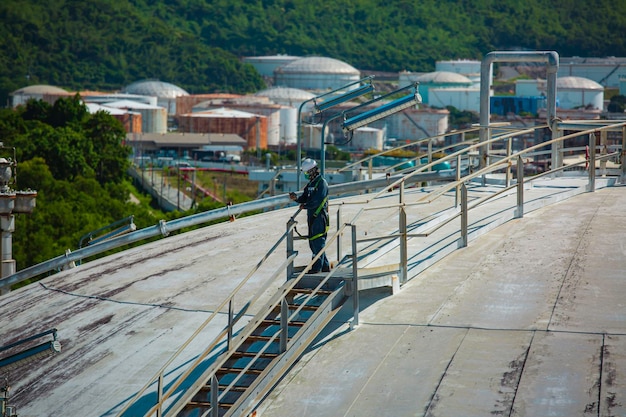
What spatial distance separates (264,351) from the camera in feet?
35.9

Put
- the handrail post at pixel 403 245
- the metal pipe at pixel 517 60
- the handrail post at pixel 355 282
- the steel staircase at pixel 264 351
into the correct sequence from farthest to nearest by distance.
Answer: the metal pipe at pixel 517 60
the handrail post at pixel 403 245
the handrail post at pixel 355 282
the steel staircase at pixel 264 351

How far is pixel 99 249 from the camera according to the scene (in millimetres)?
17641

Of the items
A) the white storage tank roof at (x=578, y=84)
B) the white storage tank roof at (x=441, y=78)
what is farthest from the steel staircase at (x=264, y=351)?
the white storage tank roof at (x=441, y=78)

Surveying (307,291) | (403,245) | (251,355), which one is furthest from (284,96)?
(251,355)

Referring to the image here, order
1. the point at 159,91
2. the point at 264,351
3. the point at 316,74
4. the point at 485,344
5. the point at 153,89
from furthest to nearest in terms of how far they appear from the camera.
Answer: the point at 316,74
the point at 159,91
the point at 153,89
the point at 485,344
the point at 264,351

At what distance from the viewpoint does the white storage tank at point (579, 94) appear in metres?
133

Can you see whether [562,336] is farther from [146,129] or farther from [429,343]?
[146,129]

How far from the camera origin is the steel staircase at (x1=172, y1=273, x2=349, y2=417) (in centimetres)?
1002

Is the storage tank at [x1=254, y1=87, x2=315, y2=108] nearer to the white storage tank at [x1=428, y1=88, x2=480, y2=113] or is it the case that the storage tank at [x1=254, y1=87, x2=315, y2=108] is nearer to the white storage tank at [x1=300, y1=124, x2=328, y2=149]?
the white storage tank at [x1=428, y1=88, x2=480, y2=113]

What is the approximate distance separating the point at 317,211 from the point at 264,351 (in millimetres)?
1692

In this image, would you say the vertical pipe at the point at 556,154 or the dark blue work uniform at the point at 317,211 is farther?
the vertical pipe at the point at 556,154

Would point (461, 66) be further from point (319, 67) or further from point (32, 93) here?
point (32, 93)

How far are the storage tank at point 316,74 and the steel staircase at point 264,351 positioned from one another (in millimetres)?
156850

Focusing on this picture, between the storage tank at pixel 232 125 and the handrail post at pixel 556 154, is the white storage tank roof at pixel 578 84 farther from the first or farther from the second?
the handrail post at pixel 556 154
